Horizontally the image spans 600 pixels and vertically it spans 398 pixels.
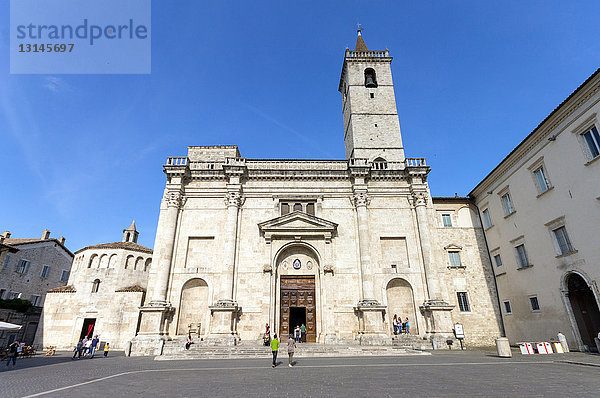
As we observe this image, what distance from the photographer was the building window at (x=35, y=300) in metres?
31.7

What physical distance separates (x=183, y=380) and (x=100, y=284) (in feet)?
80.3

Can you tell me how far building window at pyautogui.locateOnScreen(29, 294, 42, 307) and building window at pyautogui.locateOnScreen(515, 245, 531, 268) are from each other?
4586 cm

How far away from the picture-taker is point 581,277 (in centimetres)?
1650

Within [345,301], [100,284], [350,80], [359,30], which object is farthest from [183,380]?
[359,30]

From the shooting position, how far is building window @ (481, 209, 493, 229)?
24.9 meters

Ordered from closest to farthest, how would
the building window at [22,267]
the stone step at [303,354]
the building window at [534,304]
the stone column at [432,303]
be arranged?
the stone step at [303,354] < the building window at [534,304] < the stone column at [432,303] < the building window at [22,267]

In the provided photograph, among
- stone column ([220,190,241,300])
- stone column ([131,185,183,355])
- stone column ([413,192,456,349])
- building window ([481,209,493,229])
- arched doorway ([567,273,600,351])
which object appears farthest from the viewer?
building window ([481,209,493,229])

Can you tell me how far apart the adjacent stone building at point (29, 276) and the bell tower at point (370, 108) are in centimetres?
3329

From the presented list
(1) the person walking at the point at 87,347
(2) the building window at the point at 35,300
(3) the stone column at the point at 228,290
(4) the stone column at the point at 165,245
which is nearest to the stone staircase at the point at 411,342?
(3) the stone column at the point at 228,290

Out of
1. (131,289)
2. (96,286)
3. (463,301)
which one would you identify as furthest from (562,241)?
(96,286)

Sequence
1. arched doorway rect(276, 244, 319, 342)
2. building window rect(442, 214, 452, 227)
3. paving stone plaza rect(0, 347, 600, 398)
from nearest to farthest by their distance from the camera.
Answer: paving stone plaza rect(0, 347, 600, 398) < arched doorway rect(276, 244, 319, 342) < building window rect(442, 214, 452, 227)

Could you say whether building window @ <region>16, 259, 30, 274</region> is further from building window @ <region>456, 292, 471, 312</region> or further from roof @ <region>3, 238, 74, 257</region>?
building window @ <region>456, 292, 471, 312</region>

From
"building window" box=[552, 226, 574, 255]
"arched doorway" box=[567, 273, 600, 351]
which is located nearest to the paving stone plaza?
"arched doorway" box=[567, 273, 600, 351]

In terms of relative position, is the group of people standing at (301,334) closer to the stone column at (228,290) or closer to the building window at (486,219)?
the stone column at (228,290)
